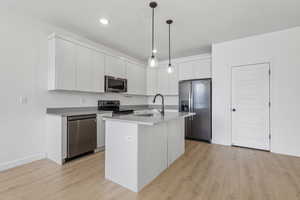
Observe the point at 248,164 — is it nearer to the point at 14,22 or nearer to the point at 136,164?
the point at 136,164

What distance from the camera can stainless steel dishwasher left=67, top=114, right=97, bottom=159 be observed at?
8.63 ft

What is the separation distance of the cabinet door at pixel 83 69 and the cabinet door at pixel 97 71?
8cm

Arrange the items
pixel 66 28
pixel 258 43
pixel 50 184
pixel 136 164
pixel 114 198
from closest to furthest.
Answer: pixel 114 198
pixel 136 164
pixel 50 184
pixel 66 28
pixel 258 43

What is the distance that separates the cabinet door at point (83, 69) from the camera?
3.05 meters

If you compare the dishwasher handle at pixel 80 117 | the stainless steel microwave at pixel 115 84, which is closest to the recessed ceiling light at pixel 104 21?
the stainless steel microwave at pixel 115 84

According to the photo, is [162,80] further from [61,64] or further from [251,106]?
[61,64]

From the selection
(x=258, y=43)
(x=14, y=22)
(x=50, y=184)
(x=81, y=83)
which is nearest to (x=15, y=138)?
(x=50, y=184)

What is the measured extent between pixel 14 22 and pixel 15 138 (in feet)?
6.59

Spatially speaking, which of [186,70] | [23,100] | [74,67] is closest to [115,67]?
[74,67]

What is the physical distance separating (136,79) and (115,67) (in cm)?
102

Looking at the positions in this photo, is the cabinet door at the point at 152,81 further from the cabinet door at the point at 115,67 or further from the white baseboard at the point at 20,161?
the white baseboard at the point at 20,161

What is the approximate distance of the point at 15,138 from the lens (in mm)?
2436

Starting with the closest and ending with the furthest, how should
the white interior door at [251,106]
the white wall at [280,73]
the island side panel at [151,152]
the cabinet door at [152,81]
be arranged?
the island side panel at [151,152]
the white wall at [280,73]
the white interior door at [251,106]
the cabinet door at [152,81]

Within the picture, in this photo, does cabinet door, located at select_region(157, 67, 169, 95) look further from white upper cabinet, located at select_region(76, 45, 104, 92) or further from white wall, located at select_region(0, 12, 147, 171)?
white wall, located at select_region(0, 12, 147, 171)
